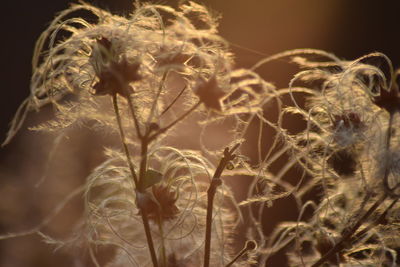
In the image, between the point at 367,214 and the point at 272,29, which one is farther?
the point at 272,29

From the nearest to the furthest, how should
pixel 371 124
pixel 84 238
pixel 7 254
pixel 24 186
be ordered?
1. pixel 371 124
2. pixel 84 238
3. pixel 7 254
4. pixel 24 186

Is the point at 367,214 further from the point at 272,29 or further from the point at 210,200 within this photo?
the point at 272,29

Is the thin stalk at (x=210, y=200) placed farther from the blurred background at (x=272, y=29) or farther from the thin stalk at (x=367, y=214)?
the blurred background at (x=272, y=29)

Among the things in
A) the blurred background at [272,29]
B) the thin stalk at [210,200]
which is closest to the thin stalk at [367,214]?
the thin stalk at [210,200]

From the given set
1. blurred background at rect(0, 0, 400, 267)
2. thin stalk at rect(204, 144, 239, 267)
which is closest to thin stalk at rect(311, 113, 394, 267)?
thin stalk at rect(204, 144, 239, 267)

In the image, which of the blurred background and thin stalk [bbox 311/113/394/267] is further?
the blurred background

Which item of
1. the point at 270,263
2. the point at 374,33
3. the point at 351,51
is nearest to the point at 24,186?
the point at 270,263

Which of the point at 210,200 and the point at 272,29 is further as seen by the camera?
the point at 272,29

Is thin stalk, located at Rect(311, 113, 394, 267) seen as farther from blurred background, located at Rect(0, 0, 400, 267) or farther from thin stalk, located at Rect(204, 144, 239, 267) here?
blurred background, located at Rect(0, 0, 400, 267)

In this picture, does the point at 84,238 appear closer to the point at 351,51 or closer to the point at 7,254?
the point at 7,254

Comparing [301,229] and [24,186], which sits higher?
[301,229]

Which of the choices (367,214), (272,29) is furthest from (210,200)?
(272,29)
